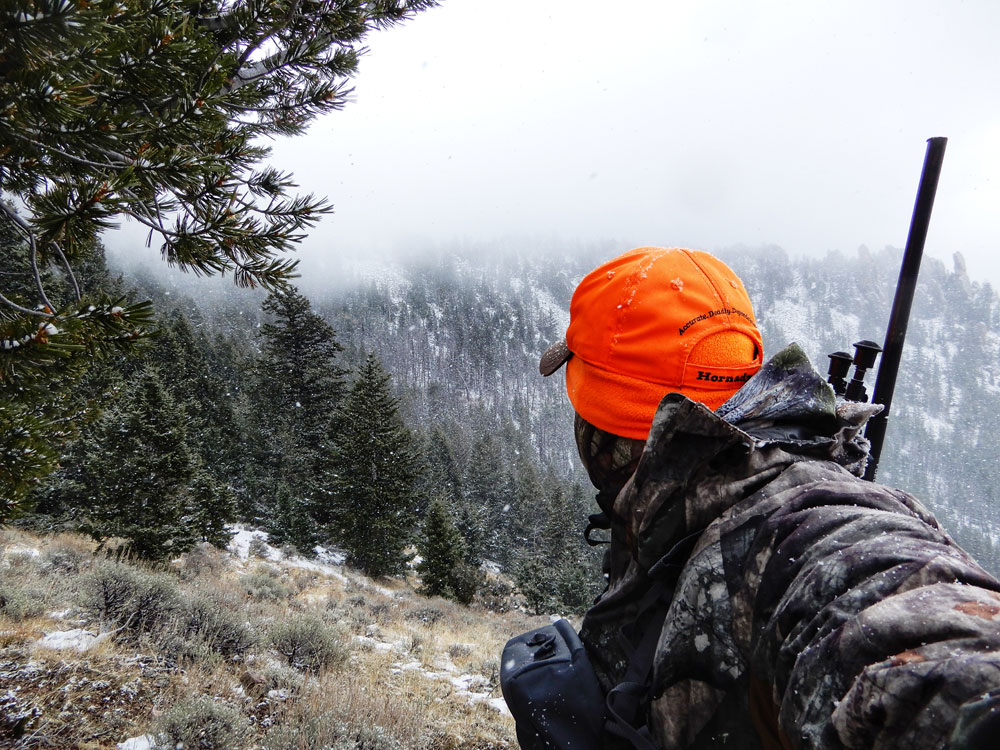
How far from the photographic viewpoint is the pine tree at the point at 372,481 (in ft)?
57.0

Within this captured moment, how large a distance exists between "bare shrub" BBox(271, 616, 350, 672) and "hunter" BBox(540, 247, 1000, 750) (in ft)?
13.3

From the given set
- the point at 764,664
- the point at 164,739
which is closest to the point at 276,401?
the point at 164,739

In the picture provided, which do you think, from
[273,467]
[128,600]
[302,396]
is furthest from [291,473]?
[128,600]

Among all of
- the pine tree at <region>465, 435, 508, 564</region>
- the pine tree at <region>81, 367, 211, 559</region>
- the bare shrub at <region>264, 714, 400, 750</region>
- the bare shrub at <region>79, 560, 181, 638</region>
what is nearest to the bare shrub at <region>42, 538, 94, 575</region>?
the bare shrub at <region>79, 560, 181, 638</region>

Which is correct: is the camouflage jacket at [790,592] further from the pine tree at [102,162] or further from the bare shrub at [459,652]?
the bare shrub at [459,652]

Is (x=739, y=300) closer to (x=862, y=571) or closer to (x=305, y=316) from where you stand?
(x=862, y=571)

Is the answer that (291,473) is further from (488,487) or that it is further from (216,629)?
(488,487)

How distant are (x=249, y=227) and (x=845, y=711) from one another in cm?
246

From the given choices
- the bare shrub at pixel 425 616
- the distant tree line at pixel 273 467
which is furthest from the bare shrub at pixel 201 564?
the bare shrub at pixel 425 616

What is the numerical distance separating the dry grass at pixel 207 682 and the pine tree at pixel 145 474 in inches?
167

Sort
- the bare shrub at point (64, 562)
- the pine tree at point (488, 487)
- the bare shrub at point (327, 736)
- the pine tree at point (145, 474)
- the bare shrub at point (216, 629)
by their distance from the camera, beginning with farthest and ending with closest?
the pine tree at point (488, 487), the pine tree at point (145, 474), the bare shrub at point (64, 562), the bare shrub at point (216, 629), the bare shrub at point (327, 736)

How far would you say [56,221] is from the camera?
1553mm

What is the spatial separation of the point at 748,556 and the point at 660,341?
0.70 m

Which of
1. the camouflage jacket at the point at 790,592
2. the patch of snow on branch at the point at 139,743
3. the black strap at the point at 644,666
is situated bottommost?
the patch of snow on branch at the point at 139,743
